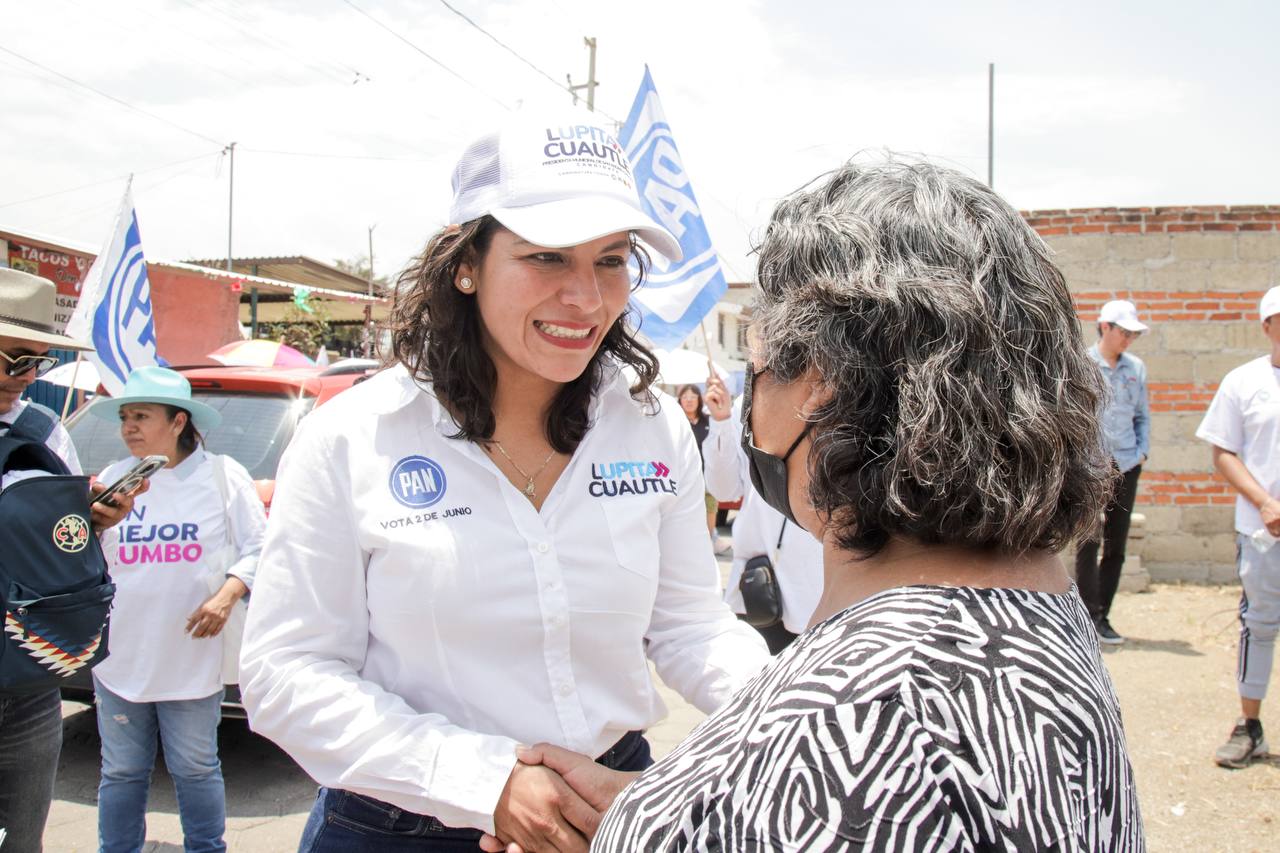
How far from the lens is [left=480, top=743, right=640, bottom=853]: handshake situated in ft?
4.75

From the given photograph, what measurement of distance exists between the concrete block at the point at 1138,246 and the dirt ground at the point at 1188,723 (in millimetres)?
2869

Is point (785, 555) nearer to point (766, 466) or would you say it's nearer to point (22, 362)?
point (766, 466)

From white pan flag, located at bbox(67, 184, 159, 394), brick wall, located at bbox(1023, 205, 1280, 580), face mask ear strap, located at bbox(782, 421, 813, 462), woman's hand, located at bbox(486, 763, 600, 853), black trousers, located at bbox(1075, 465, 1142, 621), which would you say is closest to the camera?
face mask ear strap, located at bbox(782, 421, 813, 462)

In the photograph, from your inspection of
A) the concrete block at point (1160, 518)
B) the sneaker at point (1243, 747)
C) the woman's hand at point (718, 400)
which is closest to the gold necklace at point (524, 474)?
the woman's hand at point (718, 400)

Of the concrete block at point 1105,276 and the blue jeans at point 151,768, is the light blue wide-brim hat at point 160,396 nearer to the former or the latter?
the blue jeans at point 151,768

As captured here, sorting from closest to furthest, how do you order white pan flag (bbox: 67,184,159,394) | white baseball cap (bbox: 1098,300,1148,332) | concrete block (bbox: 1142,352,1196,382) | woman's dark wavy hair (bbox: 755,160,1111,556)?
1. woman's dark wavy hair (bbox: 755,160,1111,556)
2. white pan flag (bbox: 67,184,159,394)
3. white baseball cap (bbox: 1098,300,1148,332)
4. concrete block (bbox: 1142,352,1196,382)

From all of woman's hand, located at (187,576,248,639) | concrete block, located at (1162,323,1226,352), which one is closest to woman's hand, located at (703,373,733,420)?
woman's hand, located at (187,576,248,639)

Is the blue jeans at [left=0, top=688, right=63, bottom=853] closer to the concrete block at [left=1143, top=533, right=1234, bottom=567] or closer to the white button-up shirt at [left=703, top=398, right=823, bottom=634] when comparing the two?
the white button-up shirt at [left=703, top=398, right=823, bottom=634]

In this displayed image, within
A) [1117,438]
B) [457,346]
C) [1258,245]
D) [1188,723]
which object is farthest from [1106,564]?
[457,346]

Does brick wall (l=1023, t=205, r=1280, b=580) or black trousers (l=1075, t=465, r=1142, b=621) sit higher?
brick wall (l=1023, t=205, r=1280, b=580)

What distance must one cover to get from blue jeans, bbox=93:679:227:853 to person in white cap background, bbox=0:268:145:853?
2.23 ft

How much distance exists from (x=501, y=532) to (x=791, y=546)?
1.94 meters

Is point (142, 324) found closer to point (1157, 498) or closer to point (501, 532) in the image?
point (501, 532)

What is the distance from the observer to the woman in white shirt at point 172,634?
128 inches
